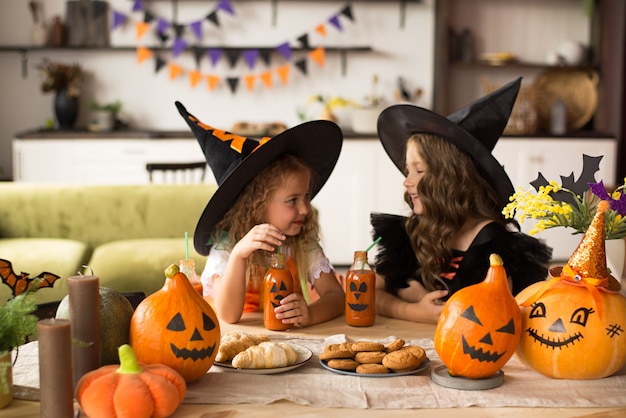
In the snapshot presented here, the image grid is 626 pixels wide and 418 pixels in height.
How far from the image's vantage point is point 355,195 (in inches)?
220

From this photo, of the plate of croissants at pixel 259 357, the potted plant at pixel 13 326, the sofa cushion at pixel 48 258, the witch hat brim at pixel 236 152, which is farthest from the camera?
the sofa cushion at pixel 48 258

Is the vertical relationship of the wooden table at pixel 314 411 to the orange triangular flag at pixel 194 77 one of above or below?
below

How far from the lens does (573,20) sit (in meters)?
6.19

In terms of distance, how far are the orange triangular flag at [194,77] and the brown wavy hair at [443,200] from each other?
3967mm

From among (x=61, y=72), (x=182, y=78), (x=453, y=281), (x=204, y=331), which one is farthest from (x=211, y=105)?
(x=204, y=331)

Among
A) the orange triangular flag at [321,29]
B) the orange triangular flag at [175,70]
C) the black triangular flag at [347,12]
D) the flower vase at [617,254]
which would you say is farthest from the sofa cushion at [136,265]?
the black triangular flag at [347,12]

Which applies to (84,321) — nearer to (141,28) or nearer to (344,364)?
(344,364)

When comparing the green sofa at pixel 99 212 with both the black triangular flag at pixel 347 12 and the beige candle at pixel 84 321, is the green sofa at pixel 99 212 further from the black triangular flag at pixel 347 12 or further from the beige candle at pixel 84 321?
the beige candle at pixel 84 321

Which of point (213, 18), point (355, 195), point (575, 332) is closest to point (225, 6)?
point (213, 18)

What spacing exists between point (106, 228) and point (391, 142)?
2215mm

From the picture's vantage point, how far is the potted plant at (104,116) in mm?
5668

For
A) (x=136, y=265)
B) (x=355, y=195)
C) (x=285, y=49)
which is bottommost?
(x=136, y=265)

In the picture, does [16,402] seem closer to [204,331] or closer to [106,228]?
[204,331]

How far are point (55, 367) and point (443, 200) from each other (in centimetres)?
124
